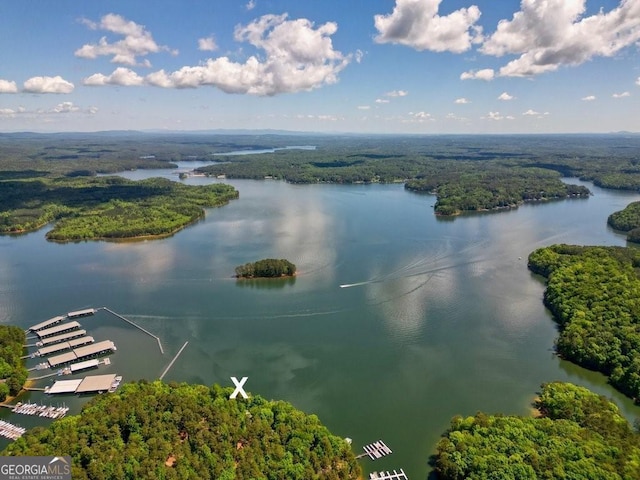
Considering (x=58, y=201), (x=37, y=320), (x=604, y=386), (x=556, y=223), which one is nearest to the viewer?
(x=604, y=386)

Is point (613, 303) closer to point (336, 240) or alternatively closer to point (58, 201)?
point (336, 240)

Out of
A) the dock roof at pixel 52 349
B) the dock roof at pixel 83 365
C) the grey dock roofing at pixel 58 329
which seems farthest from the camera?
the grey dock roofing at pixel 58 329

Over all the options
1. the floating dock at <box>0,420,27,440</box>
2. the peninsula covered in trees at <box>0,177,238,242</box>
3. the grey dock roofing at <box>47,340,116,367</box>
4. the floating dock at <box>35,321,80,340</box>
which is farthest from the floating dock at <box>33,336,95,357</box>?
the peninsula covered in trees at <box>0,177,238,242</box>

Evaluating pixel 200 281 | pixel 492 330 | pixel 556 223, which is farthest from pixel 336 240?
pixel 556 223

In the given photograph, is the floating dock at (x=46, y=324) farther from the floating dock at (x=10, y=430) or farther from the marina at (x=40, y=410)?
the floating dock at (x=10, y=430)

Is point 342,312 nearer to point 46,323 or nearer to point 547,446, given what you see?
point 547,446

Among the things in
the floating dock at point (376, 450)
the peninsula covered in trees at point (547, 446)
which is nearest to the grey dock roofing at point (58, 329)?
the floating dock at point (376, 450)
